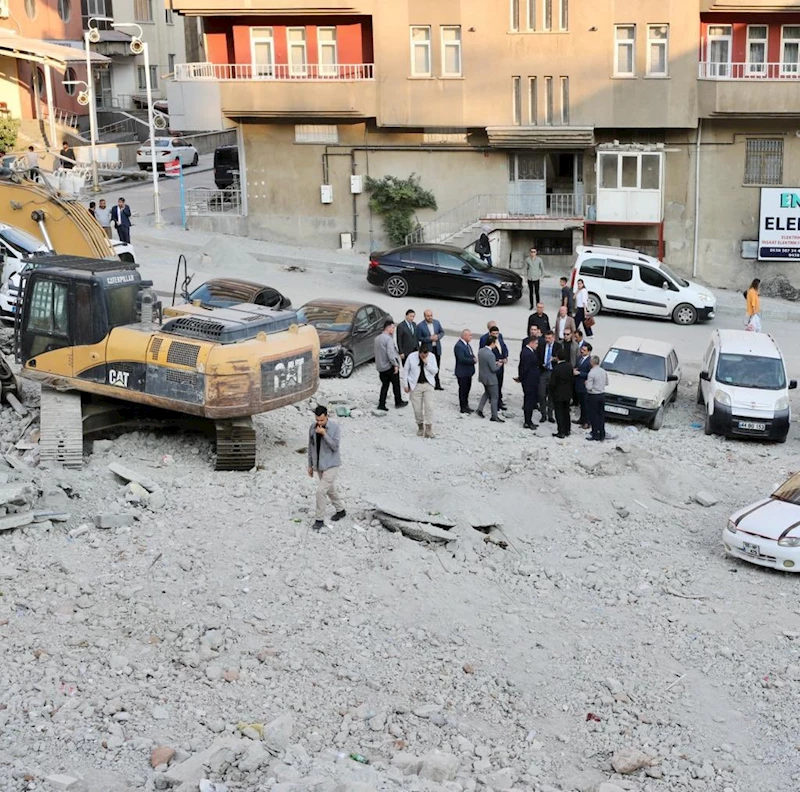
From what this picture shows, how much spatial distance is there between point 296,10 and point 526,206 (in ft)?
26.8

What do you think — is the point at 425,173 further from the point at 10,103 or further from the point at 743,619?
the point at 743,619

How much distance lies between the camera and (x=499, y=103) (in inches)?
1400

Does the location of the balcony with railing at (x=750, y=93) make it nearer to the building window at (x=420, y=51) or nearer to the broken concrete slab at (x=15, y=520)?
the building window at (x=420, y=51)

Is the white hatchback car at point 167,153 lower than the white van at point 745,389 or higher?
higher

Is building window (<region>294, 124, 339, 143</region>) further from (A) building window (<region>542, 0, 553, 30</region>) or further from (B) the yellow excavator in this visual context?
(B) the yellow excavator

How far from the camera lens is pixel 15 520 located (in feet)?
51.2

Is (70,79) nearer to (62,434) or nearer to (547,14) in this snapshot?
(547,14)

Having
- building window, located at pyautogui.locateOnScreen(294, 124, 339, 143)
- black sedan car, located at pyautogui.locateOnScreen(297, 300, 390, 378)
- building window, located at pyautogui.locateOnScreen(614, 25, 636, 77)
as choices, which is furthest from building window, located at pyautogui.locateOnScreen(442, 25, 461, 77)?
black sedan car, located at pyautogui.locateOnScreen(297, 300, 390, 378)

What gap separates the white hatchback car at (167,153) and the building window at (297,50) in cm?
1140

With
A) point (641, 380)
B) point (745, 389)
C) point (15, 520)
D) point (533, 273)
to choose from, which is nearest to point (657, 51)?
point (533, 273)

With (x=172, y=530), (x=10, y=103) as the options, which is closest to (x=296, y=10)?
(x=10, y=103)

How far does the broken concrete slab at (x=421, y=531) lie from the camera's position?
1612cm

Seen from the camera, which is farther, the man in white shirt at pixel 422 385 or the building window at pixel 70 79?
the building window at pixel 70 79

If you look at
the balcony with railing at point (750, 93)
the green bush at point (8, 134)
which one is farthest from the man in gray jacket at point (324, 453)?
the green bush at point (8, 134)
